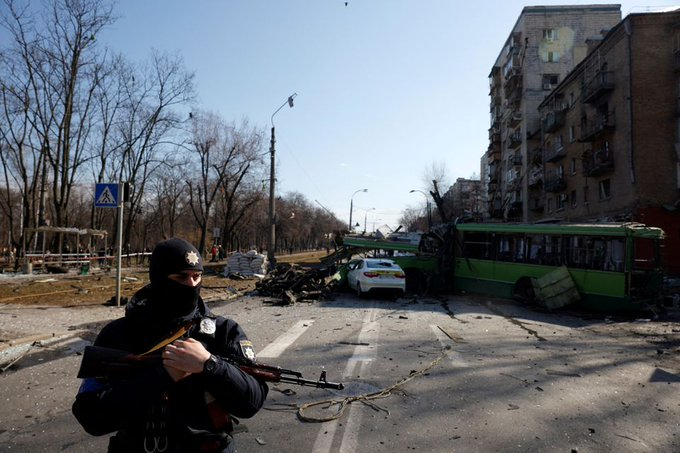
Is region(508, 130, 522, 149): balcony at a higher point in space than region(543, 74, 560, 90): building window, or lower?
lower

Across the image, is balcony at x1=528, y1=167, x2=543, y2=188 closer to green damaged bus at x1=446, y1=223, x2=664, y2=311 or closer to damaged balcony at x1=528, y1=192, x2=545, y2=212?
damaged balcony at x1=528, y1=192, x2=545, y2=212

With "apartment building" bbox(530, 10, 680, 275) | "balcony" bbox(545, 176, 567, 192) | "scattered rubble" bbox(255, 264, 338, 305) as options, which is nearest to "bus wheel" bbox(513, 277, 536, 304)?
"scattered rubble" bbox(255, 264, 338, 305)

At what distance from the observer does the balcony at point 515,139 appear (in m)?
50.1

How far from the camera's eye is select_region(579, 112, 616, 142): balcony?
3053 centimetres

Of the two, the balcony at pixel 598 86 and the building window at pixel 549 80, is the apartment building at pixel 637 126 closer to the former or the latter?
the balcony at pixel 598 86

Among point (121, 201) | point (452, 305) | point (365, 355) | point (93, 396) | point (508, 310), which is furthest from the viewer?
point (452, 305)

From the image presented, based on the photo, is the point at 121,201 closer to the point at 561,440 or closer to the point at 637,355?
the point at 561,440

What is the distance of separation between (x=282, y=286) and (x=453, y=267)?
6872mm

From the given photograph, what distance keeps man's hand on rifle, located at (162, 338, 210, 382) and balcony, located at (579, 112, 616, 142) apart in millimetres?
34370

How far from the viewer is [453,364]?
23.1ft

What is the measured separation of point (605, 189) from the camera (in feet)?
106

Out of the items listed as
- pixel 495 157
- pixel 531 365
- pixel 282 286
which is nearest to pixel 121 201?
pixel 282 286

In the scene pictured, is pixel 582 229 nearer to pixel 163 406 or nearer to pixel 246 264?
pixel 163 406

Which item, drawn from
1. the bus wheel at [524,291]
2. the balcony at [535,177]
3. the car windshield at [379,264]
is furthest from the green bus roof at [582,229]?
the balcony at [535,177]
